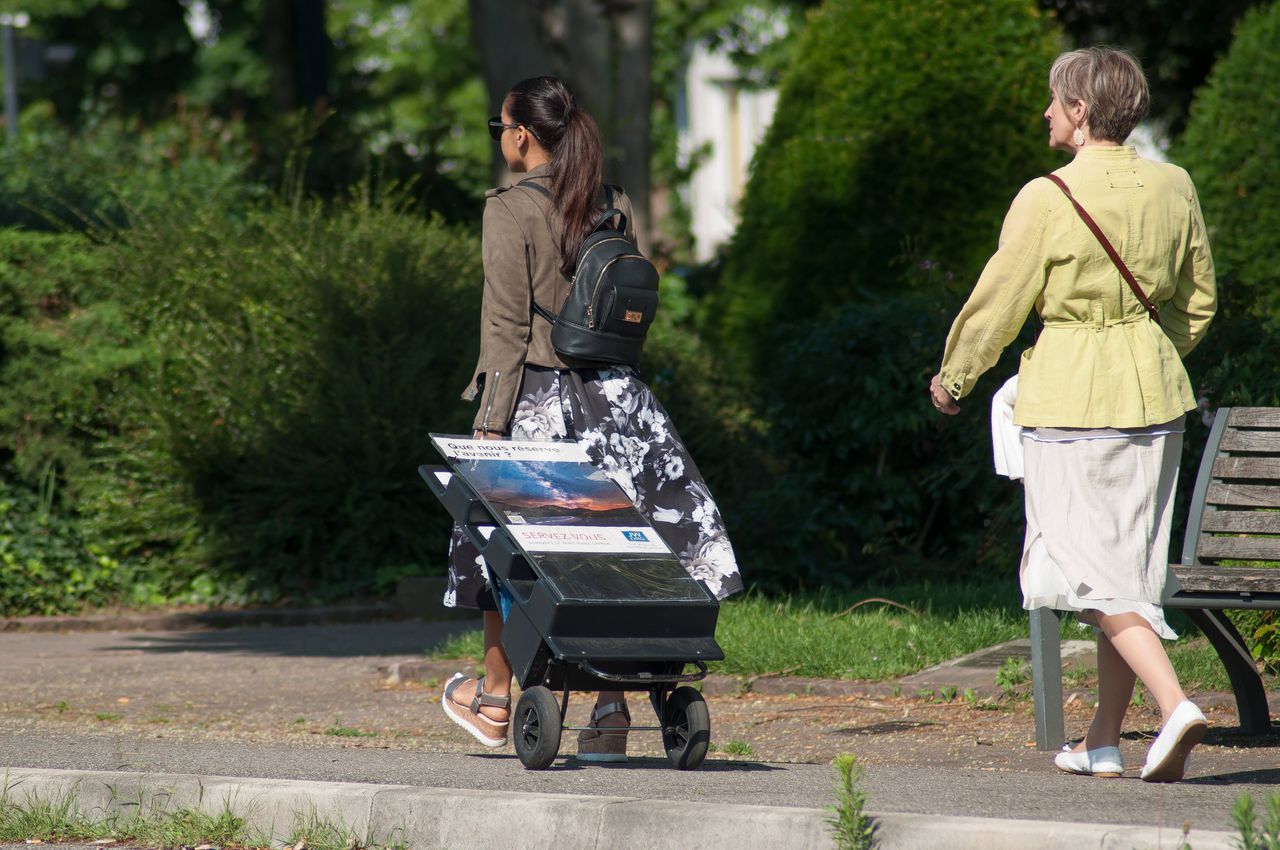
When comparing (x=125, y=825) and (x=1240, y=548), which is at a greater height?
(x=1240, y=548)

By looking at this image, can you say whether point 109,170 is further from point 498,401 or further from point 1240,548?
point 1240,548

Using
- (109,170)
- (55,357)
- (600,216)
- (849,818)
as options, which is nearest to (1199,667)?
(600,216)

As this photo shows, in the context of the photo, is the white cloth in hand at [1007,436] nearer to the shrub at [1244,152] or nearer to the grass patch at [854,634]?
the grass patch at [854,634]

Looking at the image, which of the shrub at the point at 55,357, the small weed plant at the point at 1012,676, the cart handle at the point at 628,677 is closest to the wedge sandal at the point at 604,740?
the cart handle at the point at 628,677

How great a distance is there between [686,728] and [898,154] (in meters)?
7.15

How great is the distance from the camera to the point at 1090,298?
4.52m

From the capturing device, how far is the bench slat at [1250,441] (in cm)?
529

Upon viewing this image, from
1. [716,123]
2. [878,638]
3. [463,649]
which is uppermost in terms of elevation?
Result: [716,123]

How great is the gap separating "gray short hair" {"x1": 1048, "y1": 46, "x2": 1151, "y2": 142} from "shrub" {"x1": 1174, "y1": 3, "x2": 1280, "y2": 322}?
6179 mm

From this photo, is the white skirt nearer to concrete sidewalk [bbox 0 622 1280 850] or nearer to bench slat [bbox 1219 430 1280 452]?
concrete sidewalk [bbox 0 622 1280 850]

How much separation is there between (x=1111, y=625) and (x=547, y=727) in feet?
4.92

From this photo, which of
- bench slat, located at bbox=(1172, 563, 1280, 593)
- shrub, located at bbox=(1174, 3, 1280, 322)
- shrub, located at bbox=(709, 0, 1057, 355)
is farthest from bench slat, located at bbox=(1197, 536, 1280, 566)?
shrub, located at bbox=(709, 0, 1057, 355)

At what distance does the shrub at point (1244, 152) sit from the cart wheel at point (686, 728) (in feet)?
22.0

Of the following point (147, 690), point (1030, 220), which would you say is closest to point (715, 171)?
point (147, 690)
